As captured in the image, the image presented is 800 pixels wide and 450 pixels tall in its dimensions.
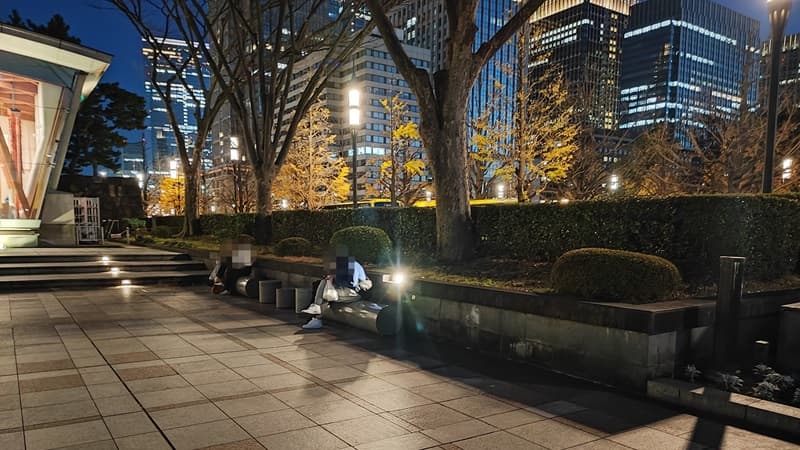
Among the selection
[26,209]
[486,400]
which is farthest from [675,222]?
[26,209]

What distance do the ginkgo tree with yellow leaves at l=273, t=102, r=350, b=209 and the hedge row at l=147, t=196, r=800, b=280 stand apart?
2886cm

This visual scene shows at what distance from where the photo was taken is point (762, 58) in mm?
18547

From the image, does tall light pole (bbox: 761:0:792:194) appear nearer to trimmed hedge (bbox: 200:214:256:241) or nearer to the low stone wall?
the low stone wall

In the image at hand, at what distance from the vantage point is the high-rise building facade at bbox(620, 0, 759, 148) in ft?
68.0

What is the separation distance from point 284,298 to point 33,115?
1713cm

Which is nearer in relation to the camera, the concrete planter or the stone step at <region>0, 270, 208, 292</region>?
the concrete planter

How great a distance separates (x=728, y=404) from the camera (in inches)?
188

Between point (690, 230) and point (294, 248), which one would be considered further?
point (294, 248)

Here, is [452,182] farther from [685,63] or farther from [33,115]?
[685,63]

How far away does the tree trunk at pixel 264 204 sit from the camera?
18.8 metres

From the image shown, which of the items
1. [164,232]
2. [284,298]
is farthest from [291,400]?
[164,232]

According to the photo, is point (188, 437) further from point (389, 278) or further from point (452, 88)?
point (452, 88)

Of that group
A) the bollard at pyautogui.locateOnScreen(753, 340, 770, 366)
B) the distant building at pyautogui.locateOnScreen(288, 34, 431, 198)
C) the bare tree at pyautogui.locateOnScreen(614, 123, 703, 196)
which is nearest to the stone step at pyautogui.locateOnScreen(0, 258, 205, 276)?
the bollard at pyautogui.locateOnScreen(753, 340, 770, 366)

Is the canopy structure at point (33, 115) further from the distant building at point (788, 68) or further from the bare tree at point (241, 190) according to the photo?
the distant building at point (788, 68)
